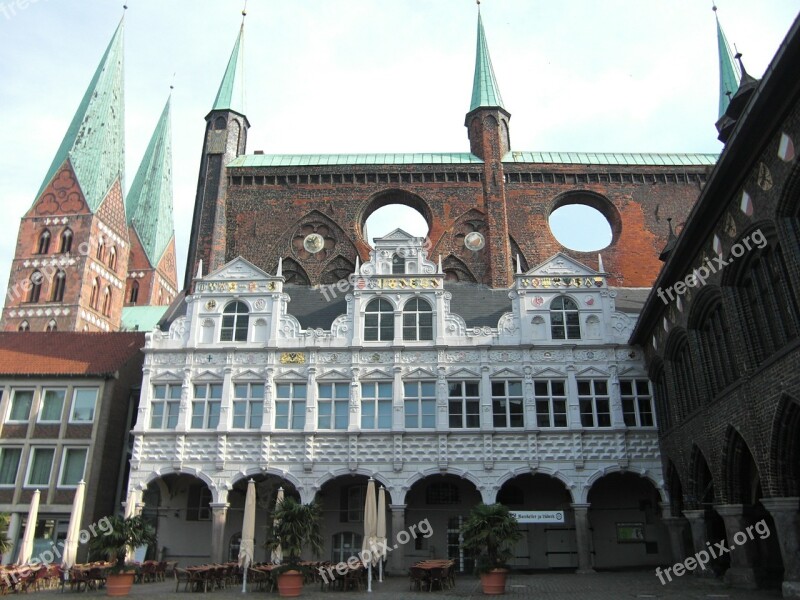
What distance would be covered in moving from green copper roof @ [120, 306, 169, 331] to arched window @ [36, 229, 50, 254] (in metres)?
10.8

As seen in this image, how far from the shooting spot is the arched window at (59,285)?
221ft

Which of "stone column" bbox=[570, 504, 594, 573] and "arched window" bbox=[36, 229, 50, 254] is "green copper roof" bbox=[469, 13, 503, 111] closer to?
"stone column" bbox=[570, 504, 594, 573]

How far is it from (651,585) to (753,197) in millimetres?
11014

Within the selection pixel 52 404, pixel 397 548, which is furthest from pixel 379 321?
pixel 52 404

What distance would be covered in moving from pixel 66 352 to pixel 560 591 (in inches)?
864

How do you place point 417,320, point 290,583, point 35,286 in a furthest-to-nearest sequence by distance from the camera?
point 35,286
point 417,320
point 290,583

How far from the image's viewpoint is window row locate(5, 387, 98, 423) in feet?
92.6

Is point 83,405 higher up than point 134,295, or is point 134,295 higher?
point 134,295

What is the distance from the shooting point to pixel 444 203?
40406 millimetres

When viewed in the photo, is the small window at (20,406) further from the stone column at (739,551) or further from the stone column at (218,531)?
the stone column at (739,551)

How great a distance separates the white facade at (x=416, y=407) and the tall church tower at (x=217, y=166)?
430 inches

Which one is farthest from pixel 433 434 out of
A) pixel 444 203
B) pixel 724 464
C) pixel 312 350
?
pixel 444 203

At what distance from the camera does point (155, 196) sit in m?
96.9

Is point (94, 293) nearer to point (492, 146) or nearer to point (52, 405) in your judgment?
point (52, 405)
